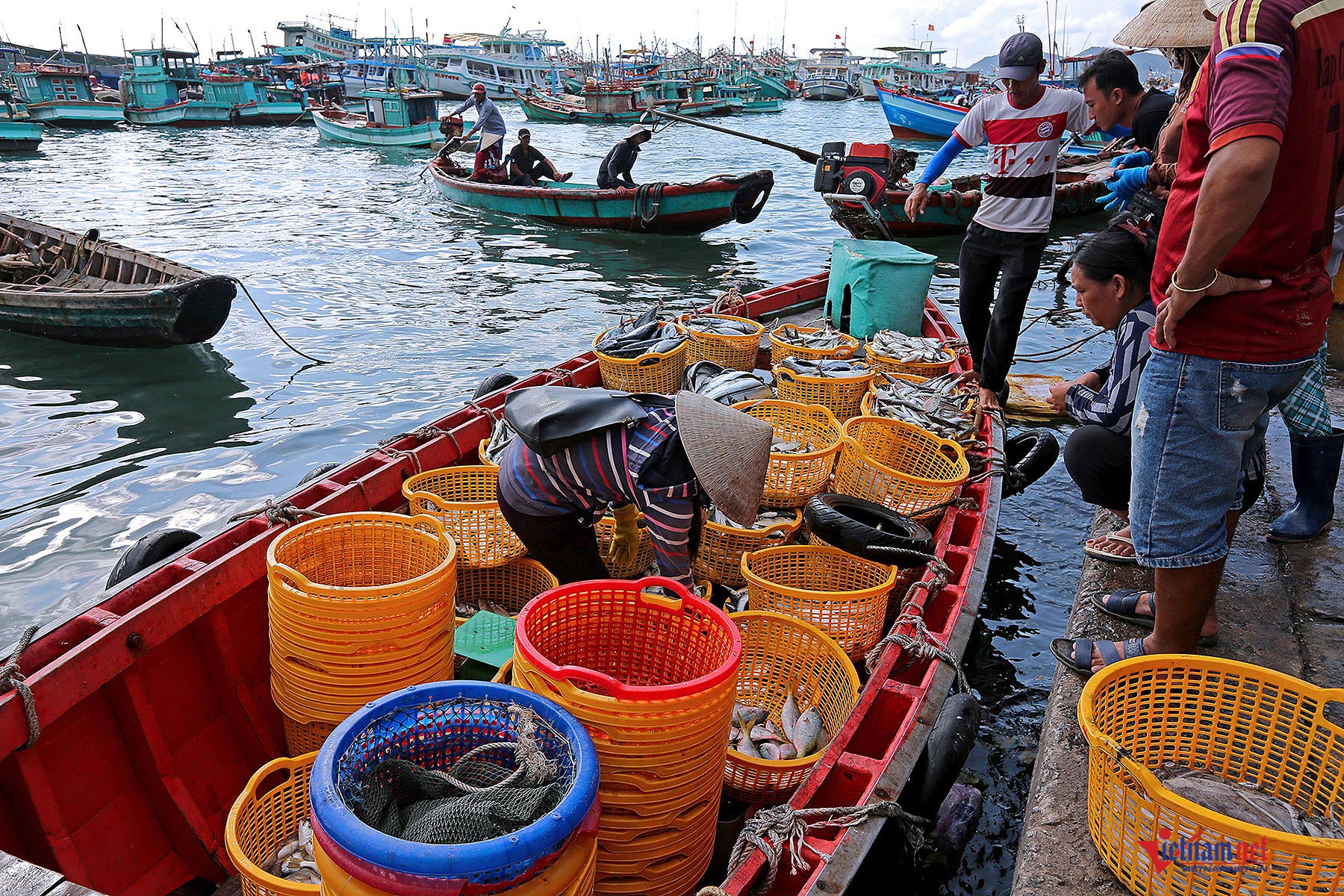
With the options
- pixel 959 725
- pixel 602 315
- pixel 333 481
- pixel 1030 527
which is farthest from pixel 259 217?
pixel 959 725

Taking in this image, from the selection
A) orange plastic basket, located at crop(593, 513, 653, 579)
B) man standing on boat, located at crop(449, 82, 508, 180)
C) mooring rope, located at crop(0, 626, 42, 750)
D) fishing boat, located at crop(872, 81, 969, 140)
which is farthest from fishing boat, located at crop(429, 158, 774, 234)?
fishing boat, located at crop(872, 81, 969, 140)

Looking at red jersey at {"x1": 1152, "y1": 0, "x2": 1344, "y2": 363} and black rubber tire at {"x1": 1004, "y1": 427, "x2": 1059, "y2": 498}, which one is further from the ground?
red jersey at {"x1": 1152, "y1": 0, "x2": 1344, "y2": 363}

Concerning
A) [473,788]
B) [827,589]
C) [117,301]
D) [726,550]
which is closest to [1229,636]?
[827,589]

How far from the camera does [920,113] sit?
3694 cm

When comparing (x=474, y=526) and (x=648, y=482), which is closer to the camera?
(x=648, y=482)

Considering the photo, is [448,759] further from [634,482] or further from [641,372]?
[641,372]

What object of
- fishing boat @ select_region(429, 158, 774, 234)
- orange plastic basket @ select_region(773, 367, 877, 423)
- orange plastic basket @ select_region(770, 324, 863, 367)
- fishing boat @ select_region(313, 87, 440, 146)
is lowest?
orange plastic basket @ select_region(773, 367, 877, 423)

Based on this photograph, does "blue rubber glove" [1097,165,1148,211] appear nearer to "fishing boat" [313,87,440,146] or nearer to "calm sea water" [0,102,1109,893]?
"calm sea water" [0,102,1109,893]

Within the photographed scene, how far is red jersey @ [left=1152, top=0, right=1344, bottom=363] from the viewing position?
2121 mm

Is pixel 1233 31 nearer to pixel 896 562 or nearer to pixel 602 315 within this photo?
pixel 896 562

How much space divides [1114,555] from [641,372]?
10.4 feet

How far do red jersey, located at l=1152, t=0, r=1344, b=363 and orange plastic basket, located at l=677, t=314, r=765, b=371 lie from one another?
393cm

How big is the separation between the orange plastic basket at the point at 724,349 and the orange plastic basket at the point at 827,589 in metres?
2.58

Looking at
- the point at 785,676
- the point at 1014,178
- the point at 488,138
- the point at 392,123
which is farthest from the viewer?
the point at 392,123
